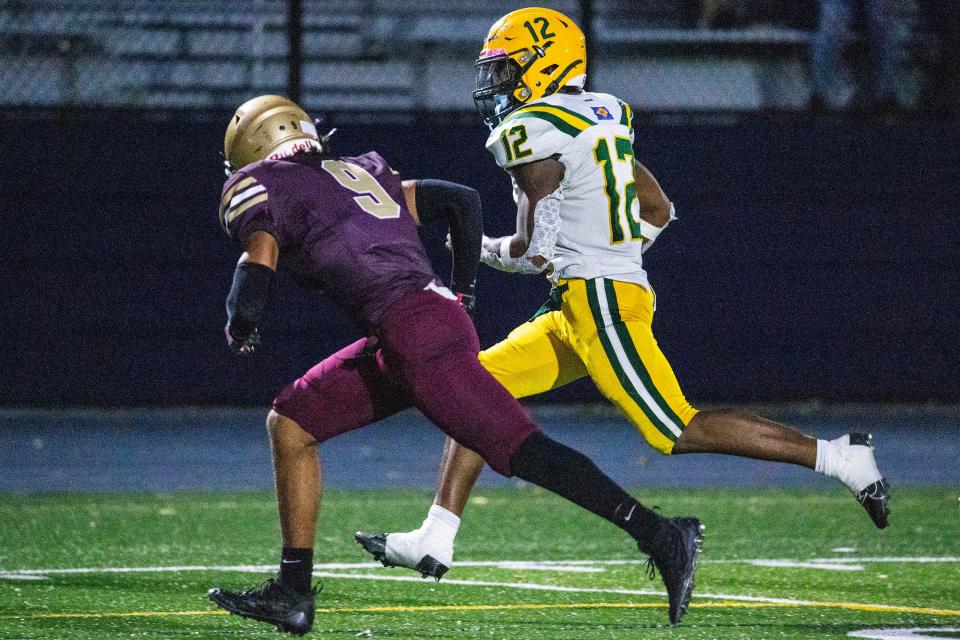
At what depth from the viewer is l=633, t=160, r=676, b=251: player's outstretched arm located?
5.58m

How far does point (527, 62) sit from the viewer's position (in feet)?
18.2

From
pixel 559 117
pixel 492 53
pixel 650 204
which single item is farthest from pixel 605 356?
pixel 492 53

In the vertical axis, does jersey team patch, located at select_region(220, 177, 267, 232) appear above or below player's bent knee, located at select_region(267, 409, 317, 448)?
above

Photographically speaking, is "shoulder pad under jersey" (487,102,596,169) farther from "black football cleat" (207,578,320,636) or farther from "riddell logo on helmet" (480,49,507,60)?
"black football cleat" (207,578,320,636)

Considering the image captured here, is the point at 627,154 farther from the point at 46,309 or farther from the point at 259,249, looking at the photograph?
the point at 46,309

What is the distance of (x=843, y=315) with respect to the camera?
1206cm

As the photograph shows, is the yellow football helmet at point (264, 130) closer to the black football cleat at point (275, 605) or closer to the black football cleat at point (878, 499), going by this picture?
the black football cleat at point (275, 605)

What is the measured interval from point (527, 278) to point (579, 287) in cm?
639

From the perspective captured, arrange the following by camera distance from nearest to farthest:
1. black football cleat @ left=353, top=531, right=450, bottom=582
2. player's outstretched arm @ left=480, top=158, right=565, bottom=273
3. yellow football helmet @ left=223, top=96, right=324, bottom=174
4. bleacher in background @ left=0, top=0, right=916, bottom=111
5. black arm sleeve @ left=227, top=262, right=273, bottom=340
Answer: black arm sleeve @ left=227, top=262, right=273, bottom=340, yellow football helmet @ left=223, top=96, right=324, bottom=174, black football cleat @ left=353, top=531, right=450, bottom=582, player's outstretched arm @ left=480, top=158, right=565, bottom=273, bleacher in background @ left=0, top=0, right=916, bottom=111

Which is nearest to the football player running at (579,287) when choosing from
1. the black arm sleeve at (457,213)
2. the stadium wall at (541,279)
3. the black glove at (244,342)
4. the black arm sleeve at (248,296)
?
the black arm sleeve at (457,213)

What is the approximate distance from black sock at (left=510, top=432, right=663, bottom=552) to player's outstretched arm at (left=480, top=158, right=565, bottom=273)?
2.99 feet

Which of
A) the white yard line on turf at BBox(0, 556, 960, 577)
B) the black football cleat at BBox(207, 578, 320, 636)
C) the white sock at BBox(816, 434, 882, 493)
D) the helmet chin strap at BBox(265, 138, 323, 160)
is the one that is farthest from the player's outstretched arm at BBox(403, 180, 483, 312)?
the white yard line on turf at BBox(0, 556, 960, 577)

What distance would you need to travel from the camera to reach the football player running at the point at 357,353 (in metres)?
4.52

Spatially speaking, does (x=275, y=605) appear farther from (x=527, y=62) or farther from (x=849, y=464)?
(x=527, y=62)
